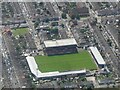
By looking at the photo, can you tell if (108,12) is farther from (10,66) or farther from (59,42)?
(10,66)

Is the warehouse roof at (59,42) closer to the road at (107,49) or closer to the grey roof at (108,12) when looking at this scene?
the road at (107,49)

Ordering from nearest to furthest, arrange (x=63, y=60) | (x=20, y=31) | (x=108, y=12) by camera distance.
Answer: (x=63, y=60)
(x=20, y=31)
(x=108, y=12)

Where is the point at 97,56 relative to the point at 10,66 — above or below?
below

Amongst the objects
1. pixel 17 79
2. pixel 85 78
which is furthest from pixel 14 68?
pixel 85 78

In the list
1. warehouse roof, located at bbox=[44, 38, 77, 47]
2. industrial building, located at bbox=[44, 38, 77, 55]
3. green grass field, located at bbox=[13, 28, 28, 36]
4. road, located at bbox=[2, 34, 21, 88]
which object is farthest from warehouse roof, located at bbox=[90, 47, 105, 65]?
road, located at bbox=[2, 34, 21, 88]

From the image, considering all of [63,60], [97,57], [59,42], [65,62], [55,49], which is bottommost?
[97,57]

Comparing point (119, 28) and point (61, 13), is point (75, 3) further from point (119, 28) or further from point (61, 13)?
point (119, 28)

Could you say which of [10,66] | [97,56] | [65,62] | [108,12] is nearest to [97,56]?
[97,56]
